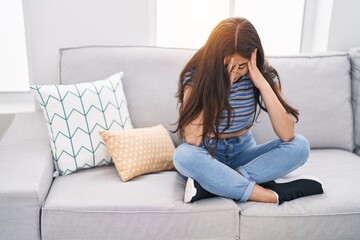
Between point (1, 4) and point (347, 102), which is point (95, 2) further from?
point (347, 102)

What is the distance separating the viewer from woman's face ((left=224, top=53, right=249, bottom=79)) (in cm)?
145

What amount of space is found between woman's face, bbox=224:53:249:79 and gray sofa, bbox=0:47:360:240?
456 mm

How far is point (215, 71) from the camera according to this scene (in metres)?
1.45

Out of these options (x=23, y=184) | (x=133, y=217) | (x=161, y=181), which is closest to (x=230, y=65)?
(x=161, y=181)

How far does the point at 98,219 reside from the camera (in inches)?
54.6

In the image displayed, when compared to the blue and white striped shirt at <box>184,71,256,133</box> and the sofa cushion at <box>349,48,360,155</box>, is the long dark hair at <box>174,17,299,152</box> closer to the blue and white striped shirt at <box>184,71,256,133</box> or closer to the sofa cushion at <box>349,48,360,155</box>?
the blue and white striped shirt at <box>184,71,256,133</box>

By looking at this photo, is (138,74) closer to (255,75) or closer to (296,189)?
(255,75)

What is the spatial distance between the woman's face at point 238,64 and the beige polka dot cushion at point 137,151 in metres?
0.44

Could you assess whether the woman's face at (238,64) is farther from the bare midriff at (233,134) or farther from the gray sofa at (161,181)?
the gray sofa at (161,181)

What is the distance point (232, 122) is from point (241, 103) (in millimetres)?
85

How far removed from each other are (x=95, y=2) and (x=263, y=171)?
120 centimetres

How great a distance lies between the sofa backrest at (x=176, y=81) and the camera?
189 cm

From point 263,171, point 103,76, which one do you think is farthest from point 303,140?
point 103,76

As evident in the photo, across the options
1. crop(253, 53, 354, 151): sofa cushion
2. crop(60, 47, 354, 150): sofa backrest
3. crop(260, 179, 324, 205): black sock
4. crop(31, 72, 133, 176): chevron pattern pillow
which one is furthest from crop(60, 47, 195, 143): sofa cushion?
crop(260, 179, 324, 205): black sock
